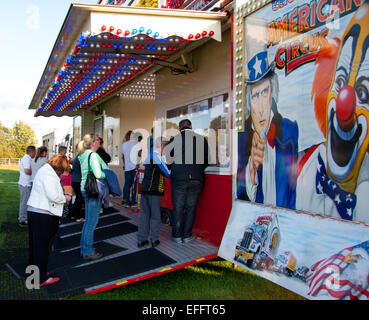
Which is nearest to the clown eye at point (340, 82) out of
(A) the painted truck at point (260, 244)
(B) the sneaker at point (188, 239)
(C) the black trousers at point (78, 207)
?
(A) the painted truck at point (260, 244)

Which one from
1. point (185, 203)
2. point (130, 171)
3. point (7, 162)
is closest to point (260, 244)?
point (185, 203)

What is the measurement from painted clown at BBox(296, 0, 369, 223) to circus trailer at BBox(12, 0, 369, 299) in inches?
0.4

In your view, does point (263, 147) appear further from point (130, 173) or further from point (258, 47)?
point (130, 173)

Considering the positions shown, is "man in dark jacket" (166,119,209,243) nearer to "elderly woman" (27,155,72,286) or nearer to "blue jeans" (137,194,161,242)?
"blue jeans" (137,194,161,242)

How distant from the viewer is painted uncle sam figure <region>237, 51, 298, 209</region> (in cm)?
388

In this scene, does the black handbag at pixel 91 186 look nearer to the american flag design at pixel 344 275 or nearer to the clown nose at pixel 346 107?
the american flag design at pixel 344 275

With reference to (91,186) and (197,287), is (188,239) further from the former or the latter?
(91,186)

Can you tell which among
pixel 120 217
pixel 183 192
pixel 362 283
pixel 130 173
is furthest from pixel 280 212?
pixel 130 173

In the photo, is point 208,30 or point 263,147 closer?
point 263,147

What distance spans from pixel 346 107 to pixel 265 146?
1226 mm

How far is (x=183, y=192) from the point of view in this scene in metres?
5.38

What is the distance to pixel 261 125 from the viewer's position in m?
4.33
